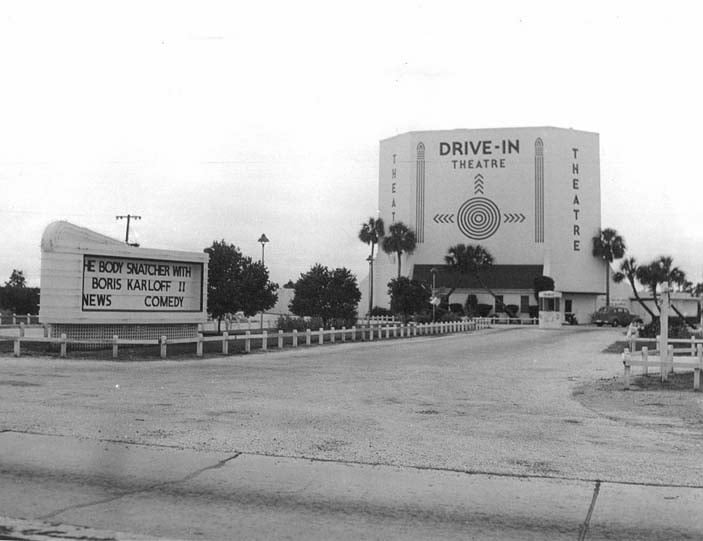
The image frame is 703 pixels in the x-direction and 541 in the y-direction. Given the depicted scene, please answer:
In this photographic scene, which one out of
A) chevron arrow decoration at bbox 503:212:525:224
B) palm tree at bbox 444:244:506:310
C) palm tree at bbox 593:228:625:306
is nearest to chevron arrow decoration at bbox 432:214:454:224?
palm tree at bbox 444:244:506:310

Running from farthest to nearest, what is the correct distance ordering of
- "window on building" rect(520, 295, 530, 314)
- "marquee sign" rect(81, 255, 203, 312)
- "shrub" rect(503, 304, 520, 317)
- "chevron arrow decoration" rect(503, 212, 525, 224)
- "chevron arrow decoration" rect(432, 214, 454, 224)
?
"chevron arrow decoration" rect(432, 214, 454, 224), "chevron arrow decoration" rect(503, 212, 525, 224), "window on building" rect(520, 295, 530, 314), "shrub" rect(503, 304, 520, 317), "marquee sign" rect(81, 255, 203, 312)

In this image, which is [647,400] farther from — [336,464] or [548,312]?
[548,312]

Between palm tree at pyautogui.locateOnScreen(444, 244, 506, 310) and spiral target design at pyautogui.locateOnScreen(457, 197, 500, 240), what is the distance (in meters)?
2.20

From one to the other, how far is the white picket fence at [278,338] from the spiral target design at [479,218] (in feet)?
81.5

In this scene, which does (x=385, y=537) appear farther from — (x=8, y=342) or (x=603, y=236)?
(x=603, y=236)

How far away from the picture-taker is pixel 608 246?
8731 centimetres

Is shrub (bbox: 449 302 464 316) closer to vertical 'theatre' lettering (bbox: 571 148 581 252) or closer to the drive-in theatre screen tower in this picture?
the drive-in theatre screen tower

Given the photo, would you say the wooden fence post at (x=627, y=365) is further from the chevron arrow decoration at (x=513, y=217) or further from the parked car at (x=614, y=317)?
the chevron arrow decoration at (x=513, y=217)

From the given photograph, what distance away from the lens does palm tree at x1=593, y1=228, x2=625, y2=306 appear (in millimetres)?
87062

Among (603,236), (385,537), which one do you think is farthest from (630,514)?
Answer: (603,236)

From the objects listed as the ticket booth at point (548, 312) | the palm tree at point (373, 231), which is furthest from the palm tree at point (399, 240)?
the ticket booth at point (548, 312)

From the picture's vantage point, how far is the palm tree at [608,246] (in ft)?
286

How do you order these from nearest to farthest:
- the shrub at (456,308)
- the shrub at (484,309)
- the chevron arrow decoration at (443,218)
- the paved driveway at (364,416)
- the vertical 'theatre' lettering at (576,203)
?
1. the paved driveway at (364,416)
2. the shrub at (456,308)
3. the shrub at (484,309)
4. the vertical 'theatre' lettering at (576,203)
5. the chevron arrow decoration at (443,218)

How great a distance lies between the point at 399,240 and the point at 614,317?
25574mm
